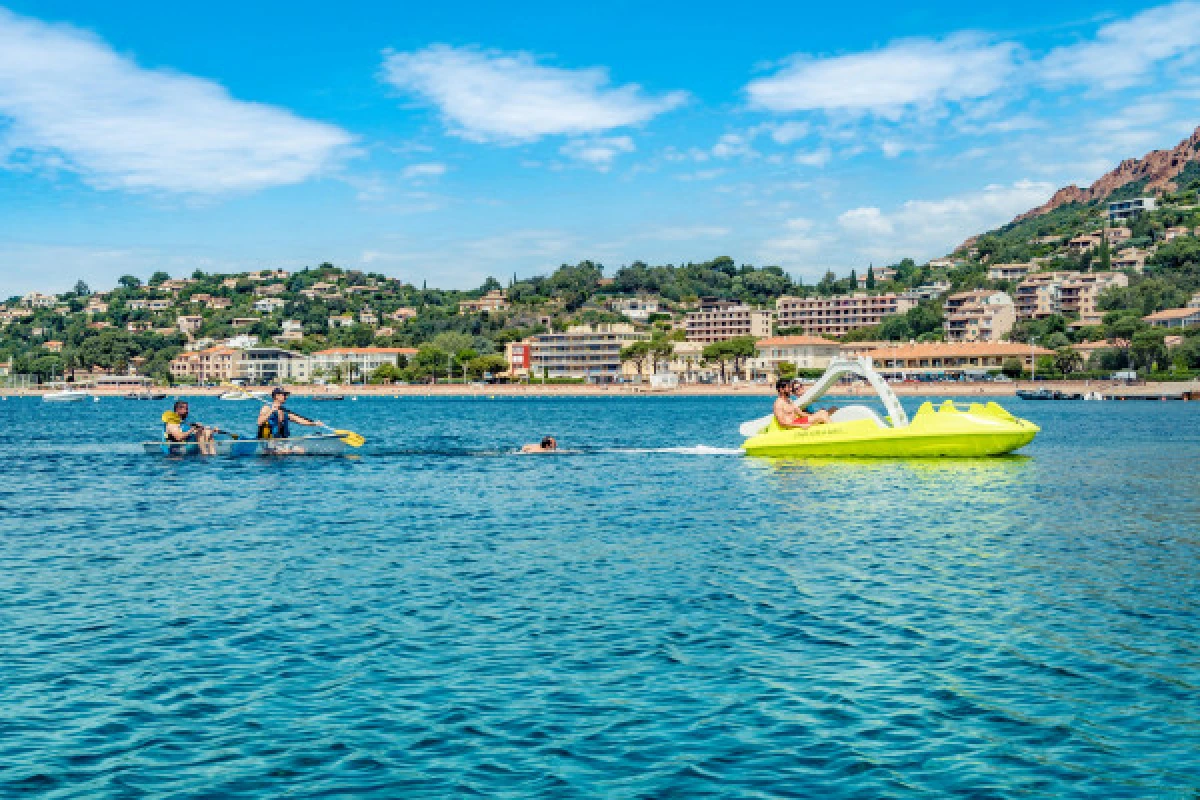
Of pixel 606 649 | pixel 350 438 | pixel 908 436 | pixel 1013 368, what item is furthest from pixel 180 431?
pixel 1013 368

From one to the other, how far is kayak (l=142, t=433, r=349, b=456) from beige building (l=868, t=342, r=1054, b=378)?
5939 inches

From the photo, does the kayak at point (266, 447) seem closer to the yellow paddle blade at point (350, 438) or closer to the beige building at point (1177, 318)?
the yellow paddle blade at point (350, 438)

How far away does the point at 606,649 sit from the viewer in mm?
13461

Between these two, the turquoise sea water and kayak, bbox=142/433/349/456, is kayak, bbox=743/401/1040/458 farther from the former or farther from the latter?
kayak, bbox=142/433/349/456

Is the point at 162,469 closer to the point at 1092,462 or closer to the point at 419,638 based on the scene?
the point at 419,638

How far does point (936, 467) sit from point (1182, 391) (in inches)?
4784

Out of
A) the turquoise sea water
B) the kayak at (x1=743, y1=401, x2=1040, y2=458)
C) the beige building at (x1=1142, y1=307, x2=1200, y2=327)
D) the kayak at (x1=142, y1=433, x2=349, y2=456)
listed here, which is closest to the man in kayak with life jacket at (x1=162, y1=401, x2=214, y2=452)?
the kayak at (x1=142, y1=433, x2=349, y2=456)

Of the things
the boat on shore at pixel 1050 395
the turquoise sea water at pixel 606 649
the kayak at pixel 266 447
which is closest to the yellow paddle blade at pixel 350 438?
the kayak at pixel 266 447

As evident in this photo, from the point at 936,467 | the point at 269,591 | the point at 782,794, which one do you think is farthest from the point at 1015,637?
the point at 936,467

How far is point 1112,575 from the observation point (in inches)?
717

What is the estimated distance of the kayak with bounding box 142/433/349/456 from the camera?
1639 inches

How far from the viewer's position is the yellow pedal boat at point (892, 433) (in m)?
37.1

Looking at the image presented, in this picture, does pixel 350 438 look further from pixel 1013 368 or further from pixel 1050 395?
pixel 1013 368

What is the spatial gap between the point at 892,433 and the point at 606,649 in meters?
25.4
